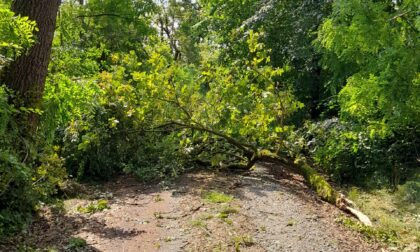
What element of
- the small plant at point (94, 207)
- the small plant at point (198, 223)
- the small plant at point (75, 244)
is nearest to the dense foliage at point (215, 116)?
the small plant at point (94, 207)

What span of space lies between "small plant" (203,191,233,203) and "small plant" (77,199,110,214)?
1.51 meters

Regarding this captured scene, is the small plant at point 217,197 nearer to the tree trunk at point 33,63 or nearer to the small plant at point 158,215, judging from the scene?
the small plant at point 158,215

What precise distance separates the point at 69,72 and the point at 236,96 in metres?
3.21

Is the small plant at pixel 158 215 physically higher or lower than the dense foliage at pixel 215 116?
lower

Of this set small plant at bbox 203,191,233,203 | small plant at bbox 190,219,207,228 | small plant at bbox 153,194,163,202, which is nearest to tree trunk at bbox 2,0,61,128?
small plant at bbox 153,194,163,202

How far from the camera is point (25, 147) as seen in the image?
5.16m

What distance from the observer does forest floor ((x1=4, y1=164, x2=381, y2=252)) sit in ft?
16.5

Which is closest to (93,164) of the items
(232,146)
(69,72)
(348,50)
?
(69,72)

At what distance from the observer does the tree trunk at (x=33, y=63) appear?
531cm

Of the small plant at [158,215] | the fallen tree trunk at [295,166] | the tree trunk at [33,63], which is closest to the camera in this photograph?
the tree trunk at [33,63]

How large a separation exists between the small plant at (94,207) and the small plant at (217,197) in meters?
1.51

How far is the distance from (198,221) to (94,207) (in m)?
1.67

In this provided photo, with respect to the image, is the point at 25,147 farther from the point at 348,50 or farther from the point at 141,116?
the point at 348,50

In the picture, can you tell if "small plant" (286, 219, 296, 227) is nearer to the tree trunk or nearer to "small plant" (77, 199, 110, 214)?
"small plant" (77, 199, 110, 214)
